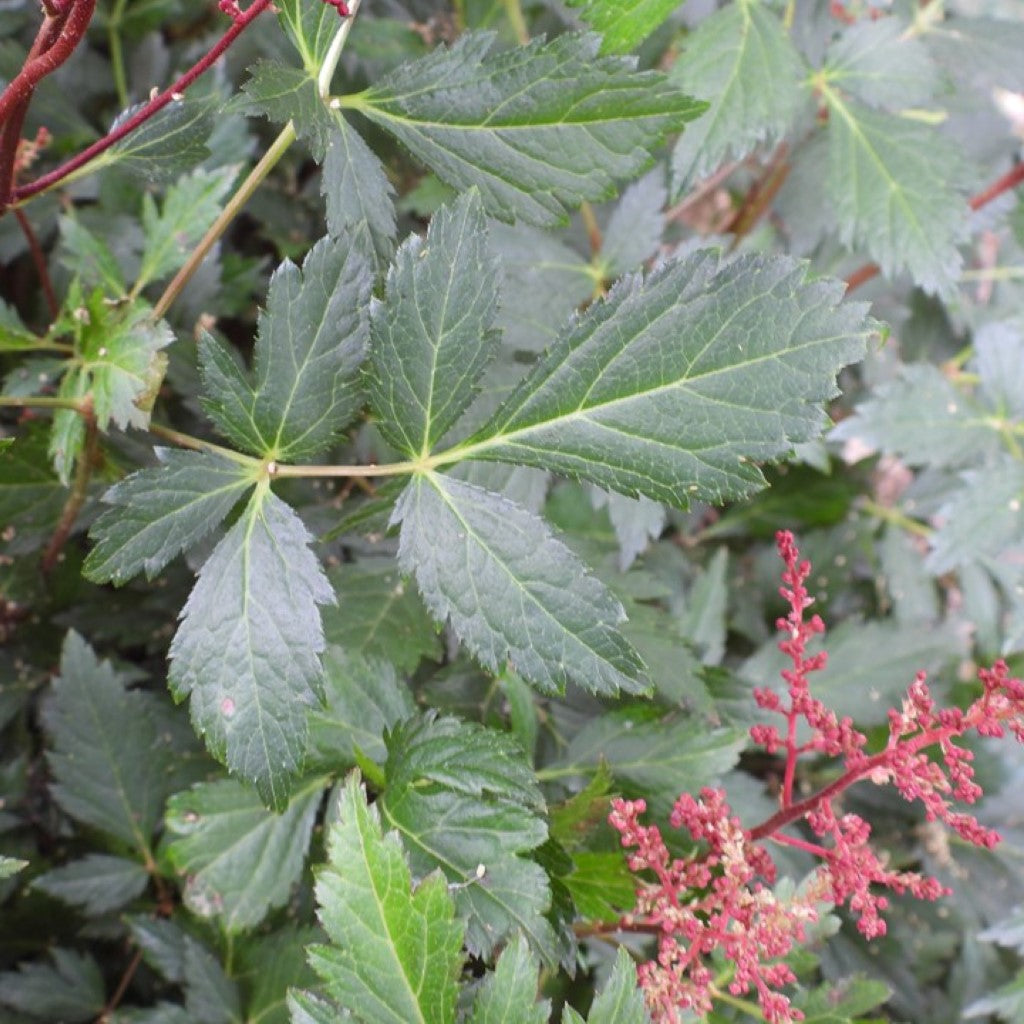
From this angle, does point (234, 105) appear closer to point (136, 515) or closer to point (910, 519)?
point (136, 515)

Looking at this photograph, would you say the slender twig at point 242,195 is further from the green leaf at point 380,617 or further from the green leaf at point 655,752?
the green leaf at point 655,752

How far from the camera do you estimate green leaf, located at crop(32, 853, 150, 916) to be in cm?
94

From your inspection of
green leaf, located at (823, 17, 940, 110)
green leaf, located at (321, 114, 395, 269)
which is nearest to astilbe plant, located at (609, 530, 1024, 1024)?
green leaf, located at (321, 114, 395, 269)

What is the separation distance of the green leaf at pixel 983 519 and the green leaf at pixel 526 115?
704 mm

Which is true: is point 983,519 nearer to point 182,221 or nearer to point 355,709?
point 355,709

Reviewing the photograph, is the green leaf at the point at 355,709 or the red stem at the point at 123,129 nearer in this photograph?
the red stem at the point at 123,129

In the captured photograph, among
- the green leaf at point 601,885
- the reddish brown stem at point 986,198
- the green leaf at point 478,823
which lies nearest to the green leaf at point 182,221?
the green leaf at point 478,823

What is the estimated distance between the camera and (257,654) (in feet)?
2.08

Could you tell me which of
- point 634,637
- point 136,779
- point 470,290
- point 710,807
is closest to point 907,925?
point 634,637

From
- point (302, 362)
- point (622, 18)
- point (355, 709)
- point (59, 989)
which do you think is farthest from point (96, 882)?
point (622, 18)

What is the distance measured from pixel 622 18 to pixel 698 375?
0.31 meters

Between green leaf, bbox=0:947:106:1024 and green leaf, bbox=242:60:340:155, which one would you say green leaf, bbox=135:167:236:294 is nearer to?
green leaf, bbox=242:60:340:155

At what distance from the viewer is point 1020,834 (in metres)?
1.41

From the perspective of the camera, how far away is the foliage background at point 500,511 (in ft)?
2.28
